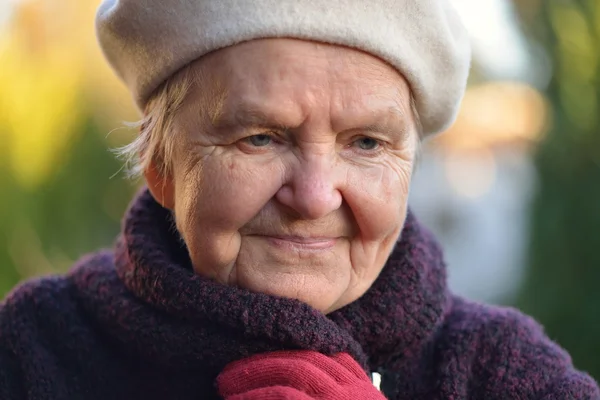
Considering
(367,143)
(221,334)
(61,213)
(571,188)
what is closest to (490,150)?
(571,188)

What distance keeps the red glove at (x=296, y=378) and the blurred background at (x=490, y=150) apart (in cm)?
158

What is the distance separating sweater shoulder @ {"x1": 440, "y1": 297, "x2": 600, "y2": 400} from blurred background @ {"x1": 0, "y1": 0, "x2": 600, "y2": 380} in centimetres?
130

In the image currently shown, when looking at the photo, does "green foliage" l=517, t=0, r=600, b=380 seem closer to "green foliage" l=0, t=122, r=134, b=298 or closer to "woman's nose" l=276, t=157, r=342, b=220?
"woman's nose" l=276, t=157, r=342, b=220

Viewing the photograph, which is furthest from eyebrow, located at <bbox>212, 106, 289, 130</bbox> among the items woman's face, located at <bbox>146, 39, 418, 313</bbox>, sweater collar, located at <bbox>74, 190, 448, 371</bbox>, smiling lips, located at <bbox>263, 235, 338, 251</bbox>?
sweater collar, located at <bbox>74, 190, 448, 371</bbox>

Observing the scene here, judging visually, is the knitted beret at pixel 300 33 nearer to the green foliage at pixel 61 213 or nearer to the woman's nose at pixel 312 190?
the woman's nose at pixel 312 190

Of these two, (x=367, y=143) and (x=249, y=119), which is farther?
(x=367, y=143)

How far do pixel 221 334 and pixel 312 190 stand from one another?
37 cm

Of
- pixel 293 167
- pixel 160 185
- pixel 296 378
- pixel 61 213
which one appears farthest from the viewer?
pixel 61 213

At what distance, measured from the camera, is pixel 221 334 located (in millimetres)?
1540

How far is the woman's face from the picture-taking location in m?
1.46

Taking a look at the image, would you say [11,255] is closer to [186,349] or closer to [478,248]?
[186,349]

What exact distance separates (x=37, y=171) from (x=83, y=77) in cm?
50

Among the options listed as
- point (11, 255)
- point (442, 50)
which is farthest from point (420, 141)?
point (11, 255)

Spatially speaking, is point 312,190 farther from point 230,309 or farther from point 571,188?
point 571,188
